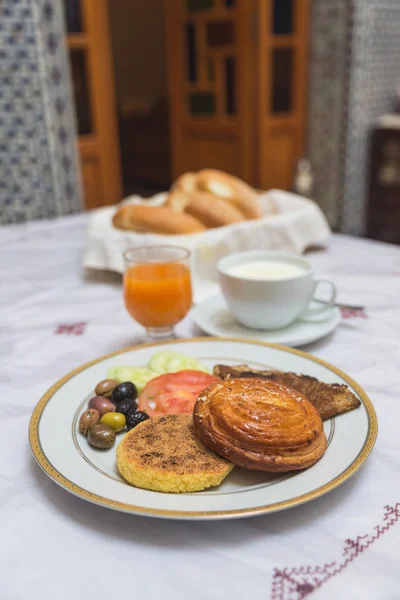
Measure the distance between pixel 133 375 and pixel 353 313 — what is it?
451mm

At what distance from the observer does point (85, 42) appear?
291 centimetres

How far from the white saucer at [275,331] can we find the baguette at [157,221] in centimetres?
28

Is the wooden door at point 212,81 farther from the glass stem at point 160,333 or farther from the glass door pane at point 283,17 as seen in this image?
the glass stem at point 160,333

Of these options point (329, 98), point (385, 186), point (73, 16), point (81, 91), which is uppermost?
point (73, 16)

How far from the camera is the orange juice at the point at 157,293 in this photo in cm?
84

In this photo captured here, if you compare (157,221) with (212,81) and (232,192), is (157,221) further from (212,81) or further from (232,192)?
(212,81)

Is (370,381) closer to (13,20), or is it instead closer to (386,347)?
(386,347)

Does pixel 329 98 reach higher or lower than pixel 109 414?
higher

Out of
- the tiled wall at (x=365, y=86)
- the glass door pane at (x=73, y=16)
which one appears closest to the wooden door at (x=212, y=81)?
the tiled wall at (x=365, y=86)

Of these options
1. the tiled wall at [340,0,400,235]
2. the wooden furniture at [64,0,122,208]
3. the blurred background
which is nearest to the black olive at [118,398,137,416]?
the blurred background

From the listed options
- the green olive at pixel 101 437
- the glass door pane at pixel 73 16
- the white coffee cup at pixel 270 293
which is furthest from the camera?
the glass door pane at pixel 73 16

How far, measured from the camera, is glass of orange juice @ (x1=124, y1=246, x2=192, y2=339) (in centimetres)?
85

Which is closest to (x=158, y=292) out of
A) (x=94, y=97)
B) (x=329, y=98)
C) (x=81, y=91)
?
(x=81, y=91)

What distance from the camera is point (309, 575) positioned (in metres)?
0.43
